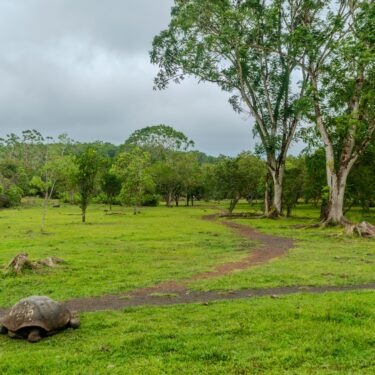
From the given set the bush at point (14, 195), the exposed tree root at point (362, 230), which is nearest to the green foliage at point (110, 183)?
the bush at point (14, 195)

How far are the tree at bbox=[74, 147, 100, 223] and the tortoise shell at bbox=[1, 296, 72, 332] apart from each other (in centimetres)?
2973

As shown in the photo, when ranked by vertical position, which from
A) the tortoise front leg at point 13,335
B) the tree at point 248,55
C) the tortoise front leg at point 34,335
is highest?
A: the tree at point 248,55

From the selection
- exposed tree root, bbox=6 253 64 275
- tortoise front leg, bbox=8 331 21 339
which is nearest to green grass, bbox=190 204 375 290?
tortoise front leg, bbox=8 331 21 339

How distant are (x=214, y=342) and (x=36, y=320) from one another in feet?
11.8

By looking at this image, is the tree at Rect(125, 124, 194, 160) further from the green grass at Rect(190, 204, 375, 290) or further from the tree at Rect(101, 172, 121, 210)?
the green grass at Rect(190, 204, 375, 290)

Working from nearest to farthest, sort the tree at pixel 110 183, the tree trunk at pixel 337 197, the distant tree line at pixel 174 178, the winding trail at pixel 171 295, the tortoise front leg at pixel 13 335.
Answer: the tortoise front leg at pixel 13 335 < the winding trail at pixel 171 295 < the tree trunk at pixel 337 197 < the distant tree line at pixel 174 178 < the tree at pixel 110 183

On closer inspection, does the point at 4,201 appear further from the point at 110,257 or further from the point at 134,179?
the point at 110,257

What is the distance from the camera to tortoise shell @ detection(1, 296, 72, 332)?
771 cm

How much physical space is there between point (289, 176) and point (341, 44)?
21.4 metres

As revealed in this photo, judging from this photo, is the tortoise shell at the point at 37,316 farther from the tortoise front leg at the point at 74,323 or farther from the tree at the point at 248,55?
the tree at the point at 248,55

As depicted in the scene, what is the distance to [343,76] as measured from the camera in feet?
98.3

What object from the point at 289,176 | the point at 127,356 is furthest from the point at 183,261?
the point at 289,176

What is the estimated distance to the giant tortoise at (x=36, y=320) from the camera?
25.2 ft

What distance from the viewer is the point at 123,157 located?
58.3 metres
